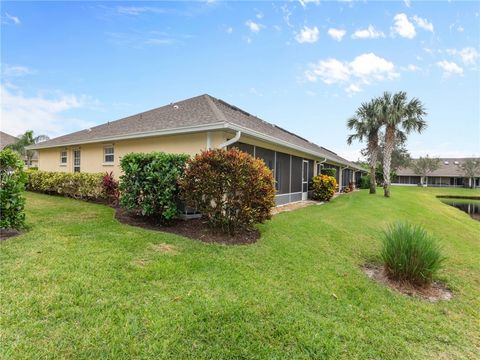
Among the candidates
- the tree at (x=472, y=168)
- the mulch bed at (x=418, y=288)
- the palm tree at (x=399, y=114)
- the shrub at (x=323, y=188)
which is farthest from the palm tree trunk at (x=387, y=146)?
the tree at (x=472, y=168)

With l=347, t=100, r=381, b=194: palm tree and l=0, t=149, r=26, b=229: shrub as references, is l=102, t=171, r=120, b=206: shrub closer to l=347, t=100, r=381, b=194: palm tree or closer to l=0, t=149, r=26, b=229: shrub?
l=0, t=149, r=26, b=229: shrub

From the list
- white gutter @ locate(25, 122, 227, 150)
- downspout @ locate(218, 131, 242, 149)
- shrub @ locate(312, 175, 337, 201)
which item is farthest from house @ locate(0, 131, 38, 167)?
downspout @ locate(218, 131, 242, 149)

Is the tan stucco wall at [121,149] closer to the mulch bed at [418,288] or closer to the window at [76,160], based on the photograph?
the window at [76,160]

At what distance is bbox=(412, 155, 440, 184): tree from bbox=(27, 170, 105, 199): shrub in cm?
5941

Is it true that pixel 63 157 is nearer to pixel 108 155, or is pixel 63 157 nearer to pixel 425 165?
pixel 108 155

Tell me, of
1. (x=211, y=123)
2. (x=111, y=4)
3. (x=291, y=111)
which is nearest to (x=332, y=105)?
(x=291, y=111)

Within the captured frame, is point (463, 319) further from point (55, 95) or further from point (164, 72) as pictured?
point (55, 95)

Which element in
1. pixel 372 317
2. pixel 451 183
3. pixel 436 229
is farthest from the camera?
pixel 451 183

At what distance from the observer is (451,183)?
5750cm

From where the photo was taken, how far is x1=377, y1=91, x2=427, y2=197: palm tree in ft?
67.5

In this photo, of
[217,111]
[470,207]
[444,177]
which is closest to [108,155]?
[217,111]

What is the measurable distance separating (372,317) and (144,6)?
38.3 ft

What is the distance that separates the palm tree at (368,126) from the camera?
2267 centimetres

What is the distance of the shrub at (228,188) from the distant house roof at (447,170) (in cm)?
5969
